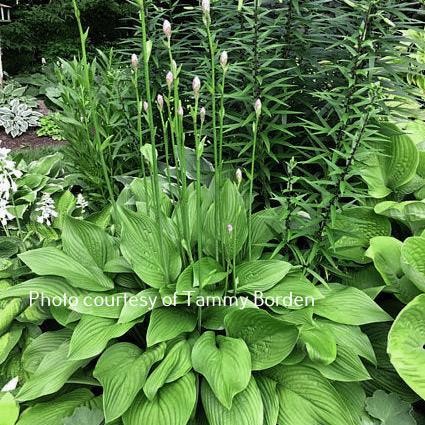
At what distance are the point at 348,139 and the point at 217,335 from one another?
0.94 meters

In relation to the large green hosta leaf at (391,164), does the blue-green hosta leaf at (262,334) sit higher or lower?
lower

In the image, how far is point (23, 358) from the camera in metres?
1.99

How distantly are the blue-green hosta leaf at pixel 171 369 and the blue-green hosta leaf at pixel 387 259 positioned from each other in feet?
2.81

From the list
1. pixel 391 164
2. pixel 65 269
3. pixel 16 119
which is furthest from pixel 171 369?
pixel 16 119

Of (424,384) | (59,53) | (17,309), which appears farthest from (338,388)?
(59,53)

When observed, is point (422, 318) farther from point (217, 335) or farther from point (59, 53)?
point (59, 53)

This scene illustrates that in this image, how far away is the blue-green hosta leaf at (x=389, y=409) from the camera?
1712 millimetres

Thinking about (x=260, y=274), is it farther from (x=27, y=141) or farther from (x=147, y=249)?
(x=27, y=141)

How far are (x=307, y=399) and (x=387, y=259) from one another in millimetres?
675

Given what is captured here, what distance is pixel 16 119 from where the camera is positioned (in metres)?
5.21

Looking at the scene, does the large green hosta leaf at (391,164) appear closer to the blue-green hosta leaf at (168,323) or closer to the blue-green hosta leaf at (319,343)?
the blue-green hosta leaf at (319,343)

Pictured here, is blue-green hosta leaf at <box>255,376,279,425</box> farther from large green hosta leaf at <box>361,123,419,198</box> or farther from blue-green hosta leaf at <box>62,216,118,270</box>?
large green hosta leaf at <box>361,123,419,198</box>

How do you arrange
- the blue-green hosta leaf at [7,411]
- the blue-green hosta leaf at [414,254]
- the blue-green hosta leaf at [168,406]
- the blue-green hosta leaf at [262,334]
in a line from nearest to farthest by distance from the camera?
1. the blue-green hosta leaf at [7,411]
2. the blue-green hosta leaf at [168,406]
3. the blue-green hosta leaf at [262,334]
4. the blue-green hosta leaf at [414,254]

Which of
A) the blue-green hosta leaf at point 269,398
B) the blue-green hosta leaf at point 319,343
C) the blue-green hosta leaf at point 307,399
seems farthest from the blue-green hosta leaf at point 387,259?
the blue-green hosta leaf at point 269,398
